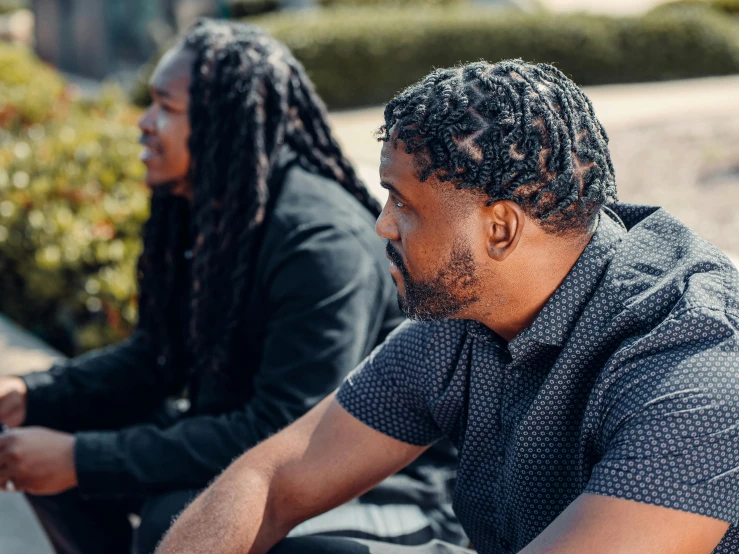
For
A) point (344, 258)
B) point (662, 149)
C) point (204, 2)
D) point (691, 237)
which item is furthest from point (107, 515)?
point (204, 2)

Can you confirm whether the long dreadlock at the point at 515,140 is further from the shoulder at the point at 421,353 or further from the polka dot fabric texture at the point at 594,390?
the shoulder at the point at 421,353

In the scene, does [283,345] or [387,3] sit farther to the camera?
[387,3]

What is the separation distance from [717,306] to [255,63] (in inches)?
68.3

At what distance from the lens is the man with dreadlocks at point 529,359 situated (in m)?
1.54

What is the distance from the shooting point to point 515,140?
1730 mm

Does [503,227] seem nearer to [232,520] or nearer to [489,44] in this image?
[232,520]

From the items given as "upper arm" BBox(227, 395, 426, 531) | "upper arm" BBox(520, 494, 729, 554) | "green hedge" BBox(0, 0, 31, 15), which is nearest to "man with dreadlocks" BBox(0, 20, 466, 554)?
"upper arm" BBox(227, 395, 426, 531)

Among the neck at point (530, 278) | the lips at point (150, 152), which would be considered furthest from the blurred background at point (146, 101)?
the lips at point (150, 152)

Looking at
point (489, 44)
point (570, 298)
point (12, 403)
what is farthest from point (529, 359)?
point (489, 44)

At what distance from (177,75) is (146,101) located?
867cm

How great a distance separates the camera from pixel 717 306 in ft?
5.43

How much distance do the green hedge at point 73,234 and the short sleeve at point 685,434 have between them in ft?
9.58

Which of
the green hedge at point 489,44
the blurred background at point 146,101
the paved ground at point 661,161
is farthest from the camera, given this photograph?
the green hedge at point 489,44

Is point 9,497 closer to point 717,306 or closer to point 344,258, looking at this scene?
point 344,258
